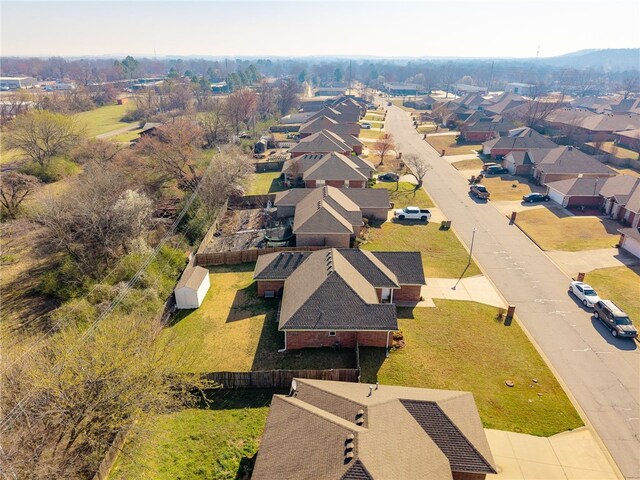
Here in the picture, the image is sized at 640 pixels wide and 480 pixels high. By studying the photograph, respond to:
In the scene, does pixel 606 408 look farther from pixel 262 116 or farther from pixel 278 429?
pixel 262 116

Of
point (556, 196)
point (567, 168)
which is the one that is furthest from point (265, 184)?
point (567, 168)

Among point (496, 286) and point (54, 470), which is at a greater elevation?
point (54, 470)

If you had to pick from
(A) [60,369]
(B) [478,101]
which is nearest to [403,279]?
(A) [60,369]

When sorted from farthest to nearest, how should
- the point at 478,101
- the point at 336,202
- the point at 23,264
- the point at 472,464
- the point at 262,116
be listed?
the point at 478,101 → the point at 262,116 → the point at 336,202 → the point at 23,264 → the point at 472,464

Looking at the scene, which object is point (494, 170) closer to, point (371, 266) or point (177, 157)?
point (371, 266)

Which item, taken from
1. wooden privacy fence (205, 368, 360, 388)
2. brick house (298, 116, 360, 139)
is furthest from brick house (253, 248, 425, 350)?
brick house (298, 116, 360, 139)

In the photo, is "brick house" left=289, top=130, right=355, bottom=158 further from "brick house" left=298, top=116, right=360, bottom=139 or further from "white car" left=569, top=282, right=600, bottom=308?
"white car" left=569, top=282, right=600, bottom=308

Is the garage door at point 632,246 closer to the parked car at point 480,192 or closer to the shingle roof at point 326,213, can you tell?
the parked car at point 480,192
